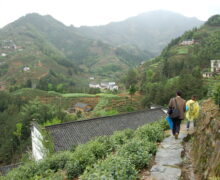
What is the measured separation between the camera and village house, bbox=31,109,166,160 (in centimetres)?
1473

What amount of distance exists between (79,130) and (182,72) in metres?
37.4

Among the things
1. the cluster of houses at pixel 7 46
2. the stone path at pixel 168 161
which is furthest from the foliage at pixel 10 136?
the cluster of houses at pixel 7 46

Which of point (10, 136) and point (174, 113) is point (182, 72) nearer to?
point (10, 136)

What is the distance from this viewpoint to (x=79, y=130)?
16.3m

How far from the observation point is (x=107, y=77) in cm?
13275

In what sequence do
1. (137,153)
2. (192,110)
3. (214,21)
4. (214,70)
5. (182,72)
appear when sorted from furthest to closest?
(214,21), (182,72), (214,70), (192,110), (137,153)

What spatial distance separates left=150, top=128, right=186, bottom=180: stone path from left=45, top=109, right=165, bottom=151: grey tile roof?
10.1m

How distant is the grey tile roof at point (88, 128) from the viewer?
14977 mm

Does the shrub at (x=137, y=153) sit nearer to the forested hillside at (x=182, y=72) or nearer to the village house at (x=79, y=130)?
the village house at (x=79, y=130)

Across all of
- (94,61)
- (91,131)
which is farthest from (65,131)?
(94,61)

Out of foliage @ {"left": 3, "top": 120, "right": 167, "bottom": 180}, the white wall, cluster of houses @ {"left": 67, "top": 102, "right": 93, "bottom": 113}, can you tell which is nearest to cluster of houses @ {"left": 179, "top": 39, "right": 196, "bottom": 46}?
cluster of houses @ {"left": 67, "top": 102, "right": 93, "bottom": 113}

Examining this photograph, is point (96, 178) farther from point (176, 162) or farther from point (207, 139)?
point (207, 139)

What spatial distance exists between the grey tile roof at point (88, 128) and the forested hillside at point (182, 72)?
14.7 meters

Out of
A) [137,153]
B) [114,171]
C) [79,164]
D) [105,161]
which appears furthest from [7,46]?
[114,171]
